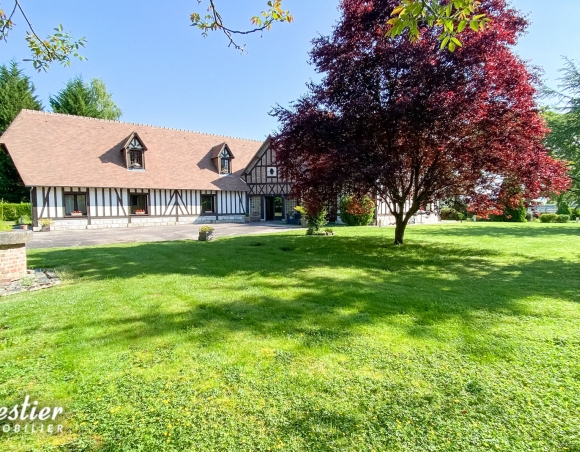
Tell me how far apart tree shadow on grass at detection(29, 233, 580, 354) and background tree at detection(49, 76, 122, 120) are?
27328 mm

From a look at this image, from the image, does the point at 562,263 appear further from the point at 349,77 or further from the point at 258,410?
the point at 258,410

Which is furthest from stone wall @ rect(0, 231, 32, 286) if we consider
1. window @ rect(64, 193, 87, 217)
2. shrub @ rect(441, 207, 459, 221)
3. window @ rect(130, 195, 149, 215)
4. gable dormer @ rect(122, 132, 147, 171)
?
shrub @ rect(441, 207, 459, 221)

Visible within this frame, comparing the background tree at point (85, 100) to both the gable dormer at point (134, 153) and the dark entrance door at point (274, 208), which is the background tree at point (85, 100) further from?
the dark entrance door at point (274, 208)

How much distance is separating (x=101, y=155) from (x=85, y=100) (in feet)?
46.9

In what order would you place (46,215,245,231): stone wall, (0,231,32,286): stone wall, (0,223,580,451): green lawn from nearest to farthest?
(0,223,580,451): green lawn → (0,231,32,286): stone wall → (46,215,245,231): stone wall

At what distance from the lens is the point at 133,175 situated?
21844 millimetres

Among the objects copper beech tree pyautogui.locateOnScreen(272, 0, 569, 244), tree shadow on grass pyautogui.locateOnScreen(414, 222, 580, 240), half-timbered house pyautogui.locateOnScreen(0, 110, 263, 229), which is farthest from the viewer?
half-timbered house pyautogui.locateOnScreen(0, 110, 263, 229)

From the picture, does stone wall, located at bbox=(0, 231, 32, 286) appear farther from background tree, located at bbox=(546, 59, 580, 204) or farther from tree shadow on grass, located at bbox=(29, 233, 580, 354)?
background tree, located at bbox=(546, 59, 580, 204)

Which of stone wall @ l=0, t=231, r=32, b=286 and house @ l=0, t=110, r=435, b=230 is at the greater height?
house @ l=0, t=110, r=435, b=230

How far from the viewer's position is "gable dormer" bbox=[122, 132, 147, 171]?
21969 mm

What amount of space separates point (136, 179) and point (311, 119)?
1721 centimetres

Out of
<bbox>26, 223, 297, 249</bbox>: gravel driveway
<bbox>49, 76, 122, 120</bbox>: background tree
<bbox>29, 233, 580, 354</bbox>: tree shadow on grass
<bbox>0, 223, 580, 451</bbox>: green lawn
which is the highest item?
<bbox>49, 76, 122, 120</bbox>: background tree

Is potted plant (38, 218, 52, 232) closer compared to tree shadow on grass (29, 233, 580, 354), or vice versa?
tree shadow on grass (29, 233, 580, 354)

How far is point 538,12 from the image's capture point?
8719 millimetres
